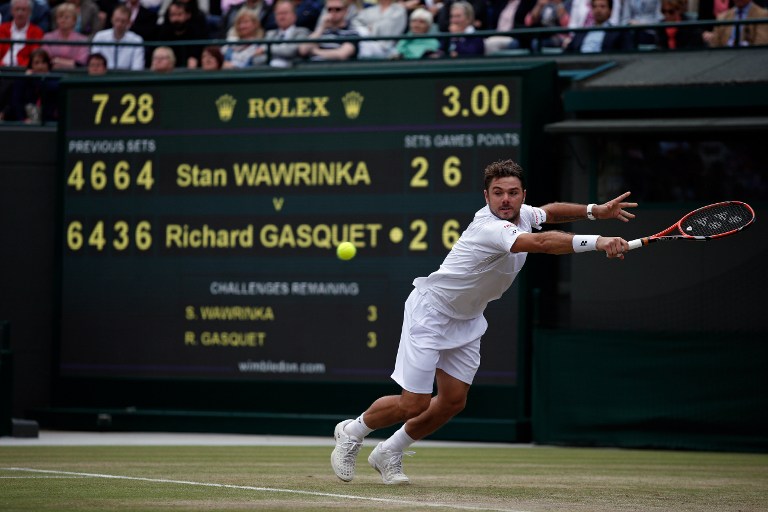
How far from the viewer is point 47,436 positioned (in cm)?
1552

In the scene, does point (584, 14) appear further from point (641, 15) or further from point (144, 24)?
point (144, 24)

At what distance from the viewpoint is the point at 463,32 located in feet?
53.6

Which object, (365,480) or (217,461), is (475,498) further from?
(217,461)

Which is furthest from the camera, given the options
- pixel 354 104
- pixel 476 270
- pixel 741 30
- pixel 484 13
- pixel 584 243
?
pixel 484 13

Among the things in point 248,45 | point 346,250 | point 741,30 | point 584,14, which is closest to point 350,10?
point 248,45

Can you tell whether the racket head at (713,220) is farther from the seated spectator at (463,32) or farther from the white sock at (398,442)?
the seated spectator at (463,32)

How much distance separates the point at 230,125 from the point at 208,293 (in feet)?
6.17

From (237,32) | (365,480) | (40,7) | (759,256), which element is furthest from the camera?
(40,7)

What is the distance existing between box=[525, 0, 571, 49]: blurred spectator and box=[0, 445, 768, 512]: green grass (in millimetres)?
5421

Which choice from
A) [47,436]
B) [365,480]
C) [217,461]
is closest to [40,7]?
[47,436]

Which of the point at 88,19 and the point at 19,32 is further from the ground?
the point at 88,19

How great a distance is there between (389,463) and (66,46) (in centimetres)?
1098

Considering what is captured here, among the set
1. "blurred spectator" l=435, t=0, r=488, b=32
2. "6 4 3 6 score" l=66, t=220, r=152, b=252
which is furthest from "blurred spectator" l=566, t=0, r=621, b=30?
"6 4 3 6 score" l=66, t=220, r=152, b=252

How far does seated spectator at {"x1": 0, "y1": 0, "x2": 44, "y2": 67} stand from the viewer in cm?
1848
